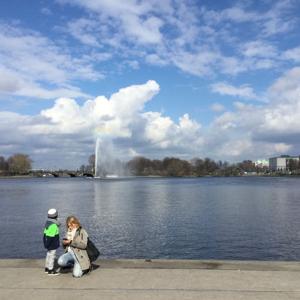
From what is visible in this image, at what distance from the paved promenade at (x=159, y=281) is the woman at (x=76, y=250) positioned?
315 mm

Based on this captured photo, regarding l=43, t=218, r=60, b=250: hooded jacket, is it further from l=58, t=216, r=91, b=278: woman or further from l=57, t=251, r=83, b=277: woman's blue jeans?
l=57, t=251, r=83, b=277: woman's blue jeans

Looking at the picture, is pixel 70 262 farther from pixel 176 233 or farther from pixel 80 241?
pixel 176 233

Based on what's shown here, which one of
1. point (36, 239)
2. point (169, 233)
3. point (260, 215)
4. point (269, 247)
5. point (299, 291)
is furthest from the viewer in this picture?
point (260, 215)

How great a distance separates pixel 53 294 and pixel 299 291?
5587 mm

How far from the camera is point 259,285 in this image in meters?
11.5

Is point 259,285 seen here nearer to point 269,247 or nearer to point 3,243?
point 269,247

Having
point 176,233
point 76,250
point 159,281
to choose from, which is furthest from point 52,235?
point 176,233

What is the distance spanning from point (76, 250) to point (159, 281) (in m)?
2.72

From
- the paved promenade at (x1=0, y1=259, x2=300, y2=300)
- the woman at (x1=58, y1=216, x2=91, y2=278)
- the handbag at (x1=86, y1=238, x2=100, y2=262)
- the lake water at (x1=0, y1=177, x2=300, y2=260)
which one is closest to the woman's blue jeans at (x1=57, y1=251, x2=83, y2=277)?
the woman at (x1=58, y1=216, x2=91, y2=278)

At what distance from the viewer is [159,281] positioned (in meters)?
12.0

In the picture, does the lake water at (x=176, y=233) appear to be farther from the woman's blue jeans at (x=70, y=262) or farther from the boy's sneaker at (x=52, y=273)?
the boy's sneaker at (x=52, y=273)

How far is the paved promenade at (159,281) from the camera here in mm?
10820

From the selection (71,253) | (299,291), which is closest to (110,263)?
(71,253)

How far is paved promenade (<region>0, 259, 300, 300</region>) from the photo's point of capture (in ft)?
35.5
